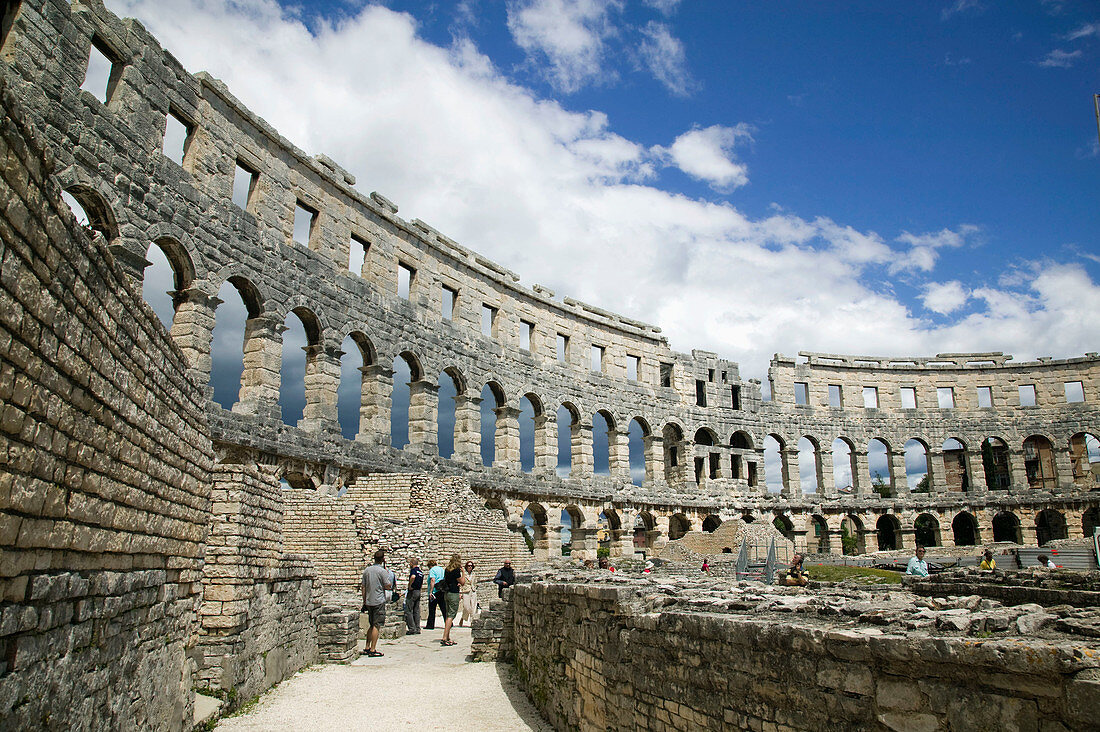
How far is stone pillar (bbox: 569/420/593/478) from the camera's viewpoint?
28.6 m

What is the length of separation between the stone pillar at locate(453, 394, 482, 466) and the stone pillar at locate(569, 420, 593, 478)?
232 inches

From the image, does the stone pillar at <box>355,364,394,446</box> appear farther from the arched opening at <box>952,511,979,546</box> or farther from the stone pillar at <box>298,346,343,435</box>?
the arched opening at <box>952,511,979,546</box>

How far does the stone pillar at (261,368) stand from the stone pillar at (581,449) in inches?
547

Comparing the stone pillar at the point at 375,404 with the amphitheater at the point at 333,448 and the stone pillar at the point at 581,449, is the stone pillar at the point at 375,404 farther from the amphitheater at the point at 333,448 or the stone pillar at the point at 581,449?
the stone pillar at the point at 581,449

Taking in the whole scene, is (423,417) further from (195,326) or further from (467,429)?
(195,326)

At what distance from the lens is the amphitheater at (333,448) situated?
3.52 metres

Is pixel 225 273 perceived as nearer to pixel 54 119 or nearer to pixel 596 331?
pixel 54 119

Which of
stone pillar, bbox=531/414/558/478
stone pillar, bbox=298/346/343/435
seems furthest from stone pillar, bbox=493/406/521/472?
stone pillar, bbox=298/346/343/435

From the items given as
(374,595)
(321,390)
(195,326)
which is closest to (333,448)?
(321,390)

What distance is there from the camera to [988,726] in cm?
304

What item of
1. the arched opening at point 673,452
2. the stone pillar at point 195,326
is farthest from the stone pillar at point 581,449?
the stone pillar at point 195,326

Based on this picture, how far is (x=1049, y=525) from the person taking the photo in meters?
40.0

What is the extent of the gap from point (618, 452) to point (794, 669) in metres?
26.4

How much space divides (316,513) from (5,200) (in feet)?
41.2
